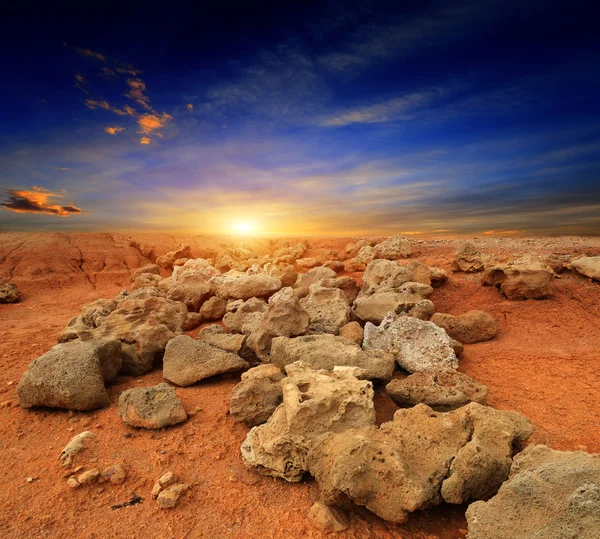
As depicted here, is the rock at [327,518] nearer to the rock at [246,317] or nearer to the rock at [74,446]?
the rock at [74,446]

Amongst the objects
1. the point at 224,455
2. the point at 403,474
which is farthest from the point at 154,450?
the point at 403,474

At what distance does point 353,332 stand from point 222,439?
334 cm

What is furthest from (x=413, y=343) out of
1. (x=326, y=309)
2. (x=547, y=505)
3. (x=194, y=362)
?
(x=547, y=505)

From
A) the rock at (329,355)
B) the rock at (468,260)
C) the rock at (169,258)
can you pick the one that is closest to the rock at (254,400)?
the rock at (329,355)

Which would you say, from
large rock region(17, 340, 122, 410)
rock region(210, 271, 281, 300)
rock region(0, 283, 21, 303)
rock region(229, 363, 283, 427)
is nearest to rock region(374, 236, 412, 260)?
rock region(210, 271, 281, 300)

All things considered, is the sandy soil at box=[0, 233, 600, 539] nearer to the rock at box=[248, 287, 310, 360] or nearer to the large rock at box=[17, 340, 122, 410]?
the large rock at box=[17, 340, 122, 410]

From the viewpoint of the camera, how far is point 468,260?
34.8 ft

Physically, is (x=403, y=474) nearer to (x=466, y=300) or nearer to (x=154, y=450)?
(x=154, y=450)

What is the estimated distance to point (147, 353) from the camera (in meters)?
6.61

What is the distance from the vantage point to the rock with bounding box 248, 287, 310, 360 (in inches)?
255

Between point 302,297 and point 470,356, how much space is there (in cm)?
418

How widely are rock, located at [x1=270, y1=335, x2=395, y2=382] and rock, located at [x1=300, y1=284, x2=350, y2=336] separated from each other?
1464mm

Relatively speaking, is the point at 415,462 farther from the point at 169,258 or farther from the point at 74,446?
the point at 169,258

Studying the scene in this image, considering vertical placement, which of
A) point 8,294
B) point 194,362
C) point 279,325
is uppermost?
point 279,325
